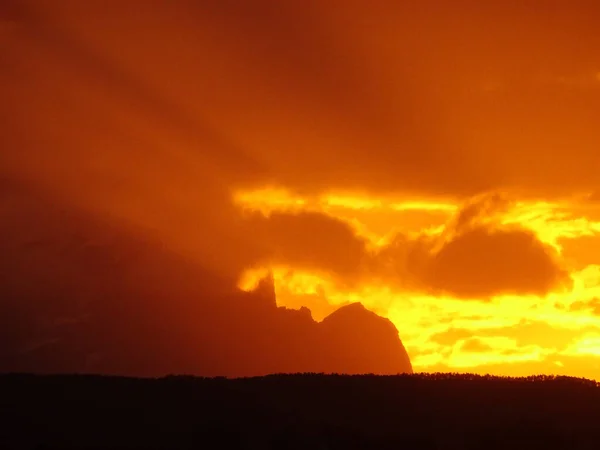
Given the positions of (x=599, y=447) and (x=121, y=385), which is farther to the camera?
(x=121, y=385)

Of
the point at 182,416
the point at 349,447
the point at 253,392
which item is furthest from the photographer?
the point at 253,392

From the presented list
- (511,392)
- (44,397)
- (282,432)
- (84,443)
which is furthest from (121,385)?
(511,392)

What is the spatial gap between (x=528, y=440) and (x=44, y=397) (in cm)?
2215

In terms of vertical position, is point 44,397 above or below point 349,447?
above

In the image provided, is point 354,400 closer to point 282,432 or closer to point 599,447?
point 282,432

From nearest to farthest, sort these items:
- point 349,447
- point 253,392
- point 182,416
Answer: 1. point 349,447
2. point 182,416
3. point 253,392

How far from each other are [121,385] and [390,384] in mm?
13070

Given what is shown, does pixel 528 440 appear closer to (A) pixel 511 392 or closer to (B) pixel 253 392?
(A) pixel 511 392

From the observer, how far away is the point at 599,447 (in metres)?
41.8

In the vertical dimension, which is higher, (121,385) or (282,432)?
(121,385)

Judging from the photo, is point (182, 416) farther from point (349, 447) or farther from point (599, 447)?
point (599, 447)

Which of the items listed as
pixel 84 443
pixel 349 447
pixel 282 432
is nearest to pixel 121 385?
pixel 84 443

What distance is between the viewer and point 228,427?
43.3m

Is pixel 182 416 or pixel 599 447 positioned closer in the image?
pixel 599 447
